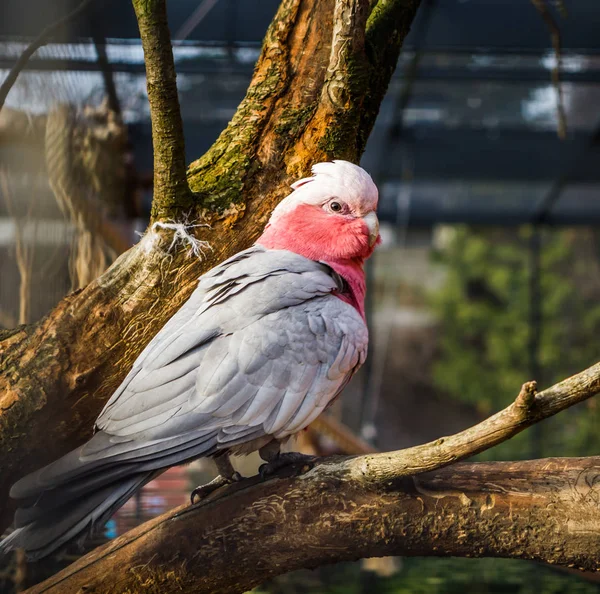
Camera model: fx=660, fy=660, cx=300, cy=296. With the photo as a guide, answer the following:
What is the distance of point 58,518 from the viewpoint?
47.0 inches

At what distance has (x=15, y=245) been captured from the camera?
1.64 metres

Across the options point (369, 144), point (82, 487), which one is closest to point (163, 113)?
point (82, 487)

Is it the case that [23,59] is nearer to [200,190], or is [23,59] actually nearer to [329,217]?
[200,190]

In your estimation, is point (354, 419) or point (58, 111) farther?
point (354, 419)

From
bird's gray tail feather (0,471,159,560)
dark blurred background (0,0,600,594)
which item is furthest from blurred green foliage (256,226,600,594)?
bird's gray tail feather (0,471,159,560)

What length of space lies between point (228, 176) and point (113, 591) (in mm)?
898

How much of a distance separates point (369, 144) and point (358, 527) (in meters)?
3.02

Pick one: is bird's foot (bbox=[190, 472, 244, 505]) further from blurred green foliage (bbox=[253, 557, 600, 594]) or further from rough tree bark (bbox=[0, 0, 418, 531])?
blurred green foliage (bbox=[253, 557, 600, 594])

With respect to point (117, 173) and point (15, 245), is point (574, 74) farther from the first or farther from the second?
point (15, 245)

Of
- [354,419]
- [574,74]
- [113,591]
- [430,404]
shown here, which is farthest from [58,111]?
[430,404]

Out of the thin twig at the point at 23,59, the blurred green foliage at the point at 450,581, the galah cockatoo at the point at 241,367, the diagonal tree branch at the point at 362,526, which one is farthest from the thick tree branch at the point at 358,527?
the blurred green foliage at the point at 450,581

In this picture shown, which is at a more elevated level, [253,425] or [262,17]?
[262,17]

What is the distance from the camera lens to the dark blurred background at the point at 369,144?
1.67 m

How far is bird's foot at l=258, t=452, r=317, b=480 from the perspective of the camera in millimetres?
1318
